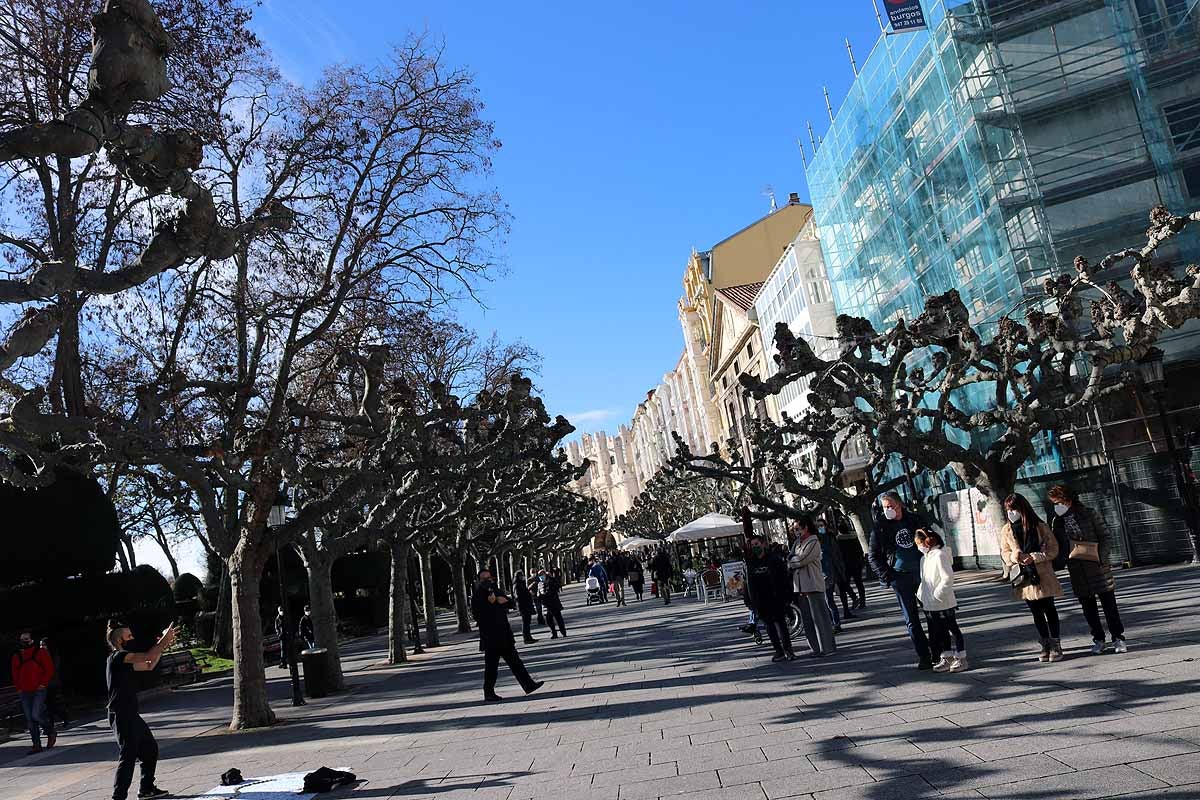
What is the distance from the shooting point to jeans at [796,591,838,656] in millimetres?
12836

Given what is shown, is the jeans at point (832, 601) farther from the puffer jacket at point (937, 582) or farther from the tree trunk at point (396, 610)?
the tree trunk at point (396, 610)

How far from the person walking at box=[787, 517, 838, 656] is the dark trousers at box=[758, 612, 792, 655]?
361mm

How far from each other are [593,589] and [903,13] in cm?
2493

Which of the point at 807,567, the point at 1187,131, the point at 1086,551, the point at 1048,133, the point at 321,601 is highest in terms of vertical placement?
the point at 1048,133

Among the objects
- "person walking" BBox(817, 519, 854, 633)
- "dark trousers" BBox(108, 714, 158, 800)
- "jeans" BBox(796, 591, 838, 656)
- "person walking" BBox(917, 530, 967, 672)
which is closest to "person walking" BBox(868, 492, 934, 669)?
"person walking" BBox(917, 530, 967, 672)

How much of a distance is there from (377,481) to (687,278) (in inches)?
2975

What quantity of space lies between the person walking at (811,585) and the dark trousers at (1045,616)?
9.94 feet

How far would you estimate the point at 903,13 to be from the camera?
28.2 metres

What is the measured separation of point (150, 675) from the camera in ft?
73.4

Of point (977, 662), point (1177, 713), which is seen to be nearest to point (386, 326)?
point (977, 662)

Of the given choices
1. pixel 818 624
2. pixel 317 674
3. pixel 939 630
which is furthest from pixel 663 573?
pixel 939 630

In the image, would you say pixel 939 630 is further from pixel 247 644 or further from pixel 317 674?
pixel 317 674

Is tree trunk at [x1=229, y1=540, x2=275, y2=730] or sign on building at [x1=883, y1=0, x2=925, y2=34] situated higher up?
sign on building at [x1=883, y1=0, x2=925, y2=34]

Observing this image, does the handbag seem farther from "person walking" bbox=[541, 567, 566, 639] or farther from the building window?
the building window
